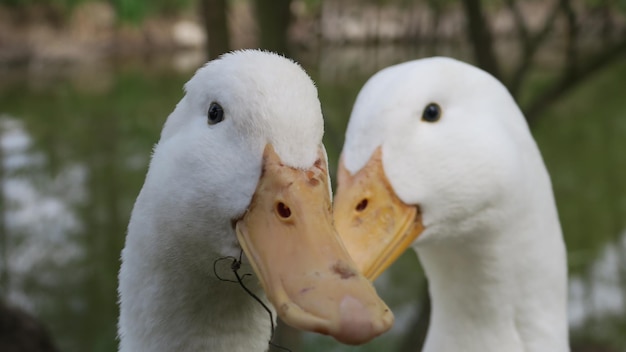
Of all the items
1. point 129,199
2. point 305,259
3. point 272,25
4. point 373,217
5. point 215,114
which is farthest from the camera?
point 129,199

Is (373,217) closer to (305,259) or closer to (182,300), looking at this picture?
(182,300)

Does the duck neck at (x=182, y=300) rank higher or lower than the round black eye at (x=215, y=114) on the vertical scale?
lower

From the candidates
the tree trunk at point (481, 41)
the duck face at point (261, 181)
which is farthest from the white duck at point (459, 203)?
the tree trunk at point (481, 41)

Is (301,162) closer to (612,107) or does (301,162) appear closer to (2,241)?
(2,241)

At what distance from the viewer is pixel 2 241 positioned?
662cm

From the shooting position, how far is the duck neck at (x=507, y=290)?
1957 millimetres

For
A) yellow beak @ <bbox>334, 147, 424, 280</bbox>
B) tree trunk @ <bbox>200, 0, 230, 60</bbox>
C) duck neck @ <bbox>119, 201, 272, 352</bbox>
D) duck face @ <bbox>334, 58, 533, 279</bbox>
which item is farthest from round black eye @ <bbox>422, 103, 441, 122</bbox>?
tree trunk @ <bbox>200, 0, 230, 60</bbox>

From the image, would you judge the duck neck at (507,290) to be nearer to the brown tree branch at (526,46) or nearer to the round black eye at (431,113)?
the round black eye at (431,113)

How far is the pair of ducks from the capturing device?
1.13 m

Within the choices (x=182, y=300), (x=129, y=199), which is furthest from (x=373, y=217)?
(x=129, y=199)

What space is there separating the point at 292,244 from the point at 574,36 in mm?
2455

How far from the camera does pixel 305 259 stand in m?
1.09

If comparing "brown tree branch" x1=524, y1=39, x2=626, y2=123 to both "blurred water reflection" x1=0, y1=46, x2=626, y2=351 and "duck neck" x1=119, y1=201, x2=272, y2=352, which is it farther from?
"duck neck" x1=119, y1=201, x2=272, y2=352

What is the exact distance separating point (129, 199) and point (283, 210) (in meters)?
6.50
